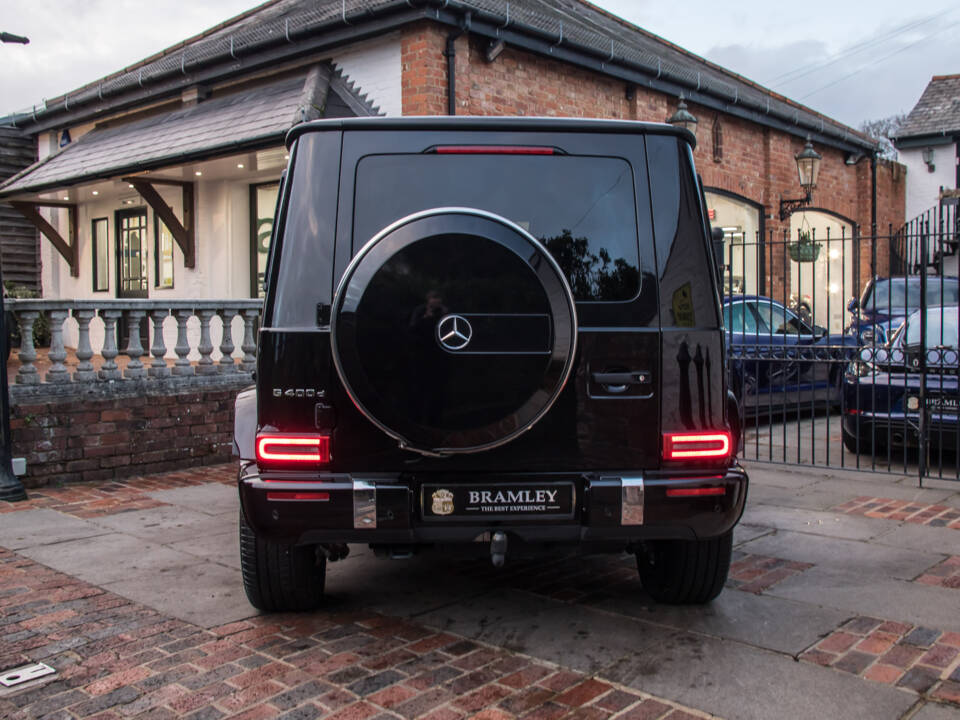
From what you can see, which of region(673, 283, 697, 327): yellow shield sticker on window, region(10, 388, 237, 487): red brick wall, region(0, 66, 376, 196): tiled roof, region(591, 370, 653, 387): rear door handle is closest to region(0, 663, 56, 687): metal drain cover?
region(591, 370, 653, 387): rear door handle

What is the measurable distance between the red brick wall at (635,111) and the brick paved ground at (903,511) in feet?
5.54

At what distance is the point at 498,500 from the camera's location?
3.43 meters

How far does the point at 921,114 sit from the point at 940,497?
21908mm

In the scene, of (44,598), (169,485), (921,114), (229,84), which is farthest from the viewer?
(921,114)

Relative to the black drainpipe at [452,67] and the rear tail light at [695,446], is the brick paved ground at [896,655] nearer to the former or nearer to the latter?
the rear tail light at [695,446]

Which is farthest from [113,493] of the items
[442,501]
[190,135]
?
[190,135]

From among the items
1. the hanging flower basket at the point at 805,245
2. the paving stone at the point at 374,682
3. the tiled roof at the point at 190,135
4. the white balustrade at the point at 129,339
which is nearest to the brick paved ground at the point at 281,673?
→ the paving stone at the point at 374,682

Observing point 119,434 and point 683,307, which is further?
point 119,434

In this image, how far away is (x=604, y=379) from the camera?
345 centimetres

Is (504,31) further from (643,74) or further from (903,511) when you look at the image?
(903,511)

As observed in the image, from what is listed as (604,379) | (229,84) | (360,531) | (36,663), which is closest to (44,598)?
(36,663)

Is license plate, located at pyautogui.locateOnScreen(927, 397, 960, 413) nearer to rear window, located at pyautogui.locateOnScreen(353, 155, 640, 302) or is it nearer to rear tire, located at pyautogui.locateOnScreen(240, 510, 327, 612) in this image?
rear window, located at pyautogui.locateOnScreen(353, 155, 640, 302)

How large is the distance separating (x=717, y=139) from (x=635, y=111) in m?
3.17

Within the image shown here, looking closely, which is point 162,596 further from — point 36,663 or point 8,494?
point 8,494
